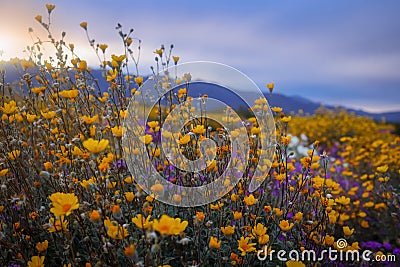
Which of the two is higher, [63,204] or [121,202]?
[63,204]

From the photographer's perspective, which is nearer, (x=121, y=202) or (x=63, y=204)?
(x=63, y=204)

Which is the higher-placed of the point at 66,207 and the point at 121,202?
the point at 66,207

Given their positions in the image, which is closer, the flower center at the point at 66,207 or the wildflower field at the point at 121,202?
the flower center at the point at 66,207

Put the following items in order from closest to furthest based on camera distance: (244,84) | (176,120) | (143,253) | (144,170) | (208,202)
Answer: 1. (143,253)
2. (208,202)
3. (144,170)
4. (244,84)
5. (176,120)

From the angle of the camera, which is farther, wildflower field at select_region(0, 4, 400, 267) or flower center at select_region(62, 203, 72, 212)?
wildflower field at select_region(0, 4, 400, 267)

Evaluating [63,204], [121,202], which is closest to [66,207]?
[63,204]

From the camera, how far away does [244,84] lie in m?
2.69

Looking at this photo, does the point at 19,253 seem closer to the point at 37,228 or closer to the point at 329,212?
the point at 37,228

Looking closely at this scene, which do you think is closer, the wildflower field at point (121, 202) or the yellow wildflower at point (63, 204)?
the yellow wildflower at point (63, 204)

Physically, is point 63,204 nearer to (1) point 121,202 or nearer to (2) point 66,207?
(2) point 66,207

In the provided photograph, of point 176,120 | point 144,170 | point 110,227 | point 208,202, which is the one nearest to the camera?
point 110,227

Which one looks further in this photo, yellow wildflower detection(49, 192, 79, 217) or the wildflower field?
the wildflower field

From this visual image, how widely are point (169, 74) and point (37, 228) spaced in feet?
5.01

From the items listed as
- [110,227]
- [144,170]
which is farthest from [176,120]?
[110,227]
